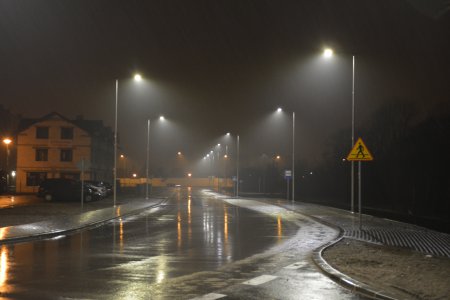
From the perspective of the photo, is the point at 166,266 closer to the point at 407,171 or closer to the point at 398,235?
the point at 398,235

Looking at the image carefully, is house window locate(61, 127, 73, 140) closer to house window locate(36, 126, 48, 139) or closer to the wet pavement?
house window locate(36, 126, 48, 139)

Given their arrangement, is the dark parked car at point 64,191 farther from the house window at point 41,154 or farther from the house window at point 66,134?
the house window at point 66,134

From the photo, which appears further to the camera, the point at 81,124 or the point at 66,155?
the point at 81,124

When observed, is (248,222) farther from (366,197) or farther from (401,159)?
(366,197)

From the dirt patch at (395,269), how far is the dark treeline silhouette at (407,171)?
1526cm

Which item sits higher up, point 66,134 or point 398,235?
point 66,134

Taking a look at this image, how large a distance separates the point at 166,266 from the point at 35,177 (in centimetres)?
6148

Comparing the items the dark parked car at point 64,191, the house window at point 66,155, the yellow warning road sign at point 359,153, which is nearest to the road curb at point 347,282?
the yellow warning road sign at point 359,153

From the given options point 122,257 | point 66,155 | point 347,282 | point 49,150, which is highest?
point 49,150

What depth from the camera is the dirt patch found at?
871cm

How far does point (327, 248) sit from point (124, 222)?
12634mm

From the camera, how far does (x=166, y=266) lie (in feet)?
38.7

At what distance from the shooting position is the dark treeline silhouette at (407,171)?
120ft

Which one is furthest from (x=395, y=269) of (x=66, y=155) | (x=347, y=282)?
(x=66, y=155)
